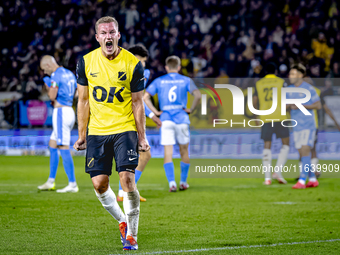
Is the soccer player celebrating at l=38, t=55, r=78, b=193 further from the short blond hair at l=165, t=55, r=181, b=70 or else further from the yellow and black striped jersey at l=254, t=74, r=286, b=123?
the yellow and black striped jersey at l=254, t=74, r=286, b=123

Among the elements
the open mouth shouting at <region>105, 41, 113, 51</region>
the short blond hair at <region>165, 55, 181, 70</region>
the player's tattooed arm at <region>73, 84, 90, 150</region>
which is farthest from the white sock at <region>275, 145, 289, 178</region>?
the open mouth shouting at <region>105, 41, 113, 51</region>

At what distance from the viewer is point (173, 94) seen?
910cm

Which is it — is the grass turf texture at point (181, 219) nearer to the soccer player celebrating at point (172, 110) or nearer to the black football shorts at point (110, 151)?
the soccer player celebrating at point (172, 110)

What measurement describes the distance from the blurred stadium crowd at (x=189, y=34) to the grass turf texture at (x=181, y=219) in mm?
9094

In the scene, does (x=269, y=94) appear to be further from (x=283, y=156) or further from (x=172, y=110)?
(x=172, y=110)

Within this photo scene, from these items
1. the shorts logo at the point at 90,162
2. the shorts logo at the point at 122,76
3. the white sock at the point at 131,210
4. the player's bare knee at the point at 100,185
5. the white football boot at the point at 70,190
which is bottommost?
the white football boot at the point at 70,190

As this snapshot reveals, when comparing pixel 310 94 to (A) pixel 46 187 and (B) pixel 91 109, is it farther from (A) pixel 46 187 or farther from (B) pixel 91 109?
(B) pixel 91 109

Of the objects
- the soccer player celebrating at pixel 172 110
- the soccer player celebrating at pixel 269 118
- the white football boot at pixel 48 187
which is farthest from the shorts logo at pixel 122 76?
the soccer player celebrating at pixel 269 118

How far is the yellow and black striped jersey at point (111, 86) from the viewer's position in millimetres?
4758

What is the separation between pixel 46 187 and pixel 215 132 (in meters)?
6.76

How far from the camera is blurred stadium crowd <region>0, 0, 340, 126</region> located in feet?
61.8

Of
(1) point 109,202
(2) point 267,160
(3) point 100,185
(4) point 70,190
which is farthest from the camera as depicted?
(2) point 267,160

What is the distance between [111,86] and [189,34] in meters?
16.0

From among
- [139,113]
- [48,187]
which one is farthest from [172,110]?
[139,113]
